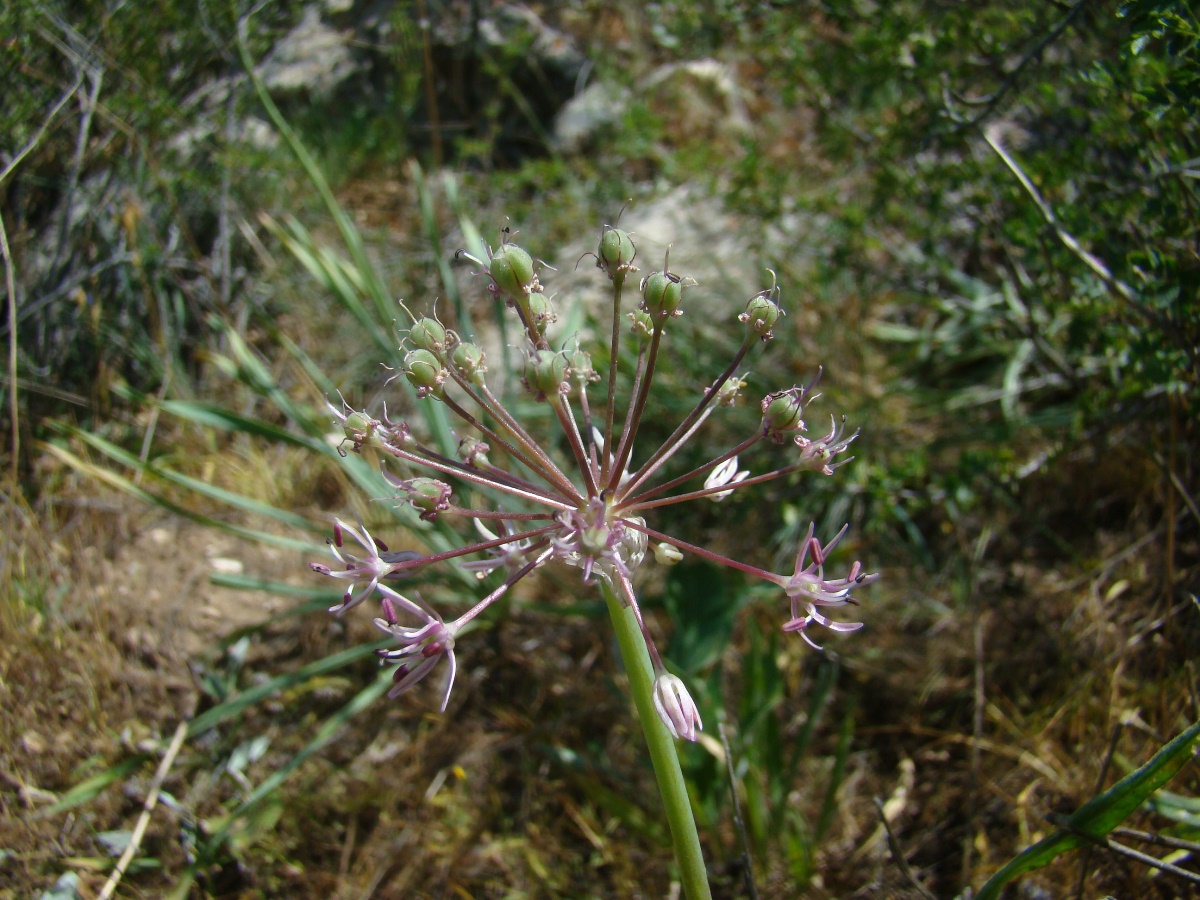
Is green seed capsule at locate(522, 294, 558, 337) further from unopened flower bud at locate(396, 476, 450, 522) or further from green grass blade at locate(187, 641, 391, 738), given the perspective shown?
green grass blade at locate(187, 641, 391, 738)

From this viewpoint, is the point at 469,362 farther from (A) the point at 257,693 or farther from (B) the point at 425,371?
(A) the point at 257,693

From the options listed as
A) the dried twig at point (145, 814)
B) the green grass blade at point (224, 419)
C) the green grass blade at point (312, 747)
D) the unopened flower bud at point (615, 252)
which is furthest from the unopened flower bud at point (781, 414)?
the dried twig at point (145, 814)

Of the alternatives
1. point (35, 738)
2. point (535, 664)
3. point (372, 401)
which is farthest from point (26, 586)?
point (535, 664)

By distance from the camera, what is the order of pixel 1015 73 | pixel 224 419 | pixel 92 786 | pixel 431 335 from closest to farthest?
pixel 431 335
pixel 1015 73
pixel 92 786
pixel 224 419

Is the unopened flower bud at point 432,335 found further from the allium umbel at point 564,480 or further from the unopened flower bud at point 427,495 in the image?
the unopened flower bud at point 427,495

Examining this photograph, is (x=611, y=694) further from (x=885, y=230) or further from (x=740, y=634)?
(x=885, y=230)

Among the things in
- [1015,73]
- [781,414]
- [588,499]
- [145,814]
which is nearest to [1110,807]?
[781,414]
